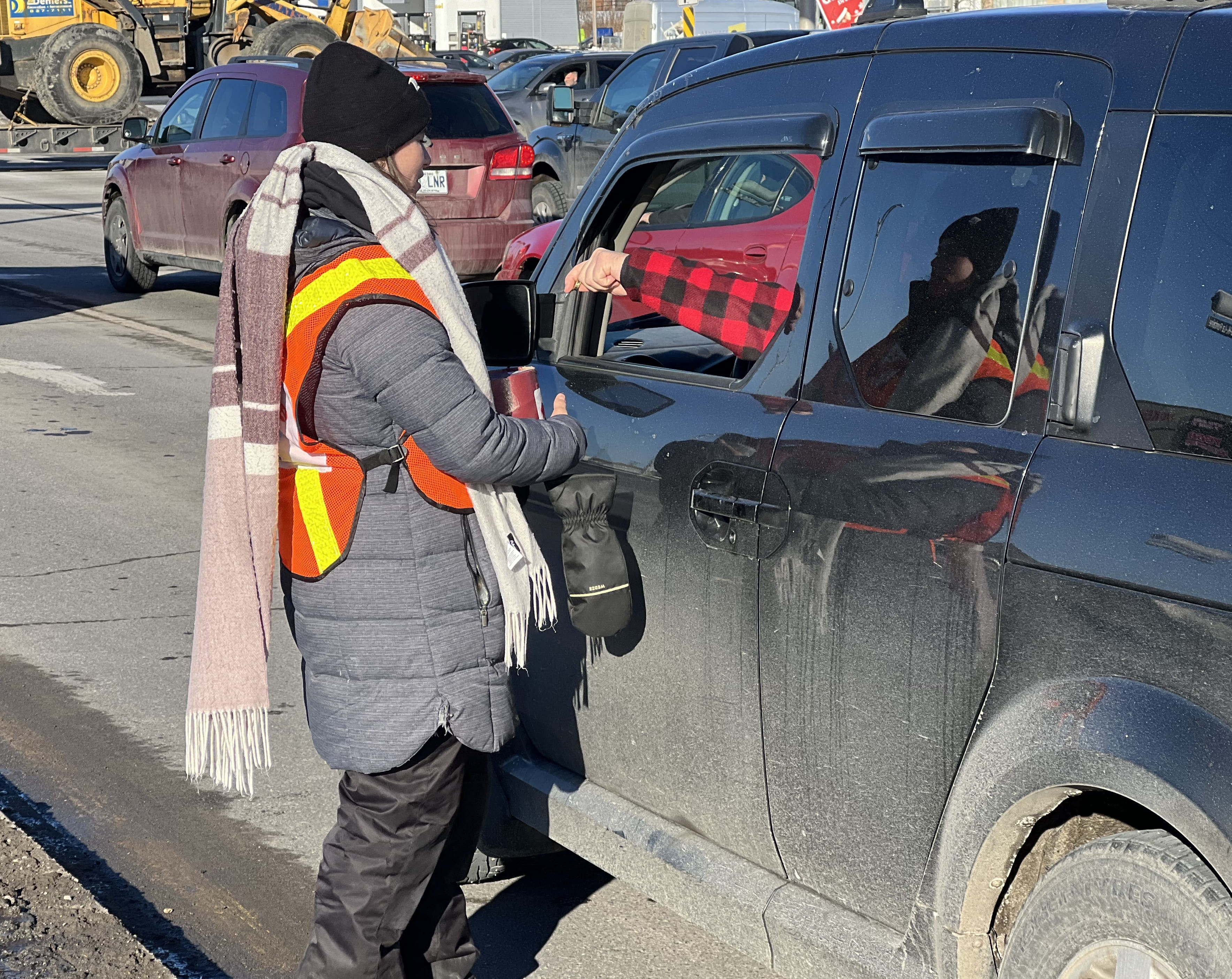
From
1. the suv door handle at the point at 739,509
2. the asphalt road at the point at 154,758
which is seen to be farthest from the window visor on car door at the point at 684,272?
the asphalt road at the point at 154,758

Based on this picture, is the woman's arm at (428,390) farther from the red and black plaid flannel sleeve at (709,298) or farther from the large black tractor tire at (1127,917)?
the large black tractor tire at (1127,917)

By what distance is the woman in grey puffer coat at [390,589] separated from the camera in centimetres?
258

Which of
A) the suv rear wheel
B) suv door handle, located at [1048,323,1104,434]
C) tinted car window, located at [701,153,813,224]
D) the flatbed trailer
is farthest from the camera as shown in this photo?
the flatbed trailer

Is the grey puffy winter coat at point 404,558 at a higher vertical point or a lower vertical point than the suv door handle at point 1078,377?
lower

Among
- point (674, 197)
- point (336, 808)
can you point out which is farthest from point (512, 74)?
point (336, 808)

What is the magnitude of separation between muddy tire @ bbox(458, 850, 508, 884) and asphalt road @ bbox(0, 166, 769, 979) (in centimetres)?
9

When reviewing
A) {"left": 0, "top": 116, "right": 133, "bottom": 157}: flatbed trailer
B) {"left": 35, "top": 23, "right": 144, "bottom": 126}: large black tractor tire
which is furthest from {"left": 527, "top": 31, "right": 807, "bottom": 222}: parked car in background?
{"left": 0, "top": 116, "right": 133, "bottom": 157}: flatbed trailer

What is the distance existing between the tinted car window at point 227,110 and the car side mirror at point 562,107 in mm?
2795

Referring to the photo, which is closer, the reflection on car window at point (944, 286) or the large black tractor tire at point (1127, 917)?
the large black tractor tire at point (1127, 917)

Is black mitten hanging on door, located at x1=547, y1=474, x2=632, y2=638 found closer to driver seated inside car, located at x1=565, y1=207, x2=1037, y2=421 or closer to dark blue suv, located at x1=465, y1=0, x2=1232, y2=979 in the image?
dark blue suv, located at x1=465, y1=0, x2=1232, y2=979

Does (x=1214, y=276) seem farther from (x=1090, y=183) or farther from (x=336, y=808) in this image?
(x=336, y=808)

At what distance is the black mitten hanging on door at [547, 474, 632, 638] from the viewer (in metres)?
2.79

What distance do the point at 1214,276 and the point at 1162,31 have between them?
15.4 inches

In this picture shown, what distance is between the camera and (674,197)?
557cm
